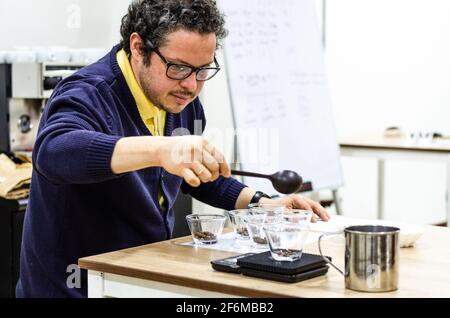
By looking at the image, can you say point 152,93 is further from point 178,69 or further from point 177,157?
point 177,157

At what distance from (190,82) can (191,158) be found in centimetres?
38

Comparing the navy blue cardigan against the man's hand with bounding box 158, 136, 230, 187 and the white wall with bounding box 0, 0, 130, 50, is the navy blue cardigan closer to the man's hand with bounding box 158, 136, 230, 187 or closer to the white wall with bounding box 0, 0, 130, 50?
the man's hand with bounding box 158, 136, 230, 187

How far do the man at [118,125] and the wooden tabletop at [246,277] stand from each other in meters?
0.12

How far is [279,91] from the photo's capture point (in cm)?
372

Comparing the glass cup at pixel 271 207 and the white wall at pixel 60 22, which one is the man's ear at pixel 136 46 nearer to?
the glass cup at pixel 271 207

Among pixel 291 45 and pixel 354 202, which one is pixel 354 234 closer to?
pixel 291 45

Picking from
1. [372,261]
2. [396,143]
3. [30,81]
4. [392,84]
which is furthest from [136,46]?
[392,84]

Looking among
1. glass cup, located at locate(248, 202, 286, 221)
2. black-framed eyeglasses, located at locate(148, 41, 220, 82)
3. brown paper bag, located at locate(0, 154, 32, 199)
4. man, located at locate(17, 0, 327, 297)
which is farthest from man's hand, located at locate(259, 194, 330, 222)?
brown paper bag, located at locate(0, 154, 32, 199)

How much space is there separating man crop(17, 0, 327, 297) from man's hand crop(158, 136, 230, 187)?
16cm

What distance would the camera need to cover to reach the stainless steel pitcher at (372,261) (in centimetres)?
150

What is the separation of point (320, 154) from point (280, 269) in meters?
2.41

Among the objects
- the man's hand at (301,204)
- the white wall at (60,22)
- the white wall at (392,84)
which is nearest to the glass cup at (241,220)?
the man's hand at (301,204)

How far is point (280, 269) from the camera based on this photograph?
1557mm

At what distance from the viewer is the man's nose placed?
6.32ft
